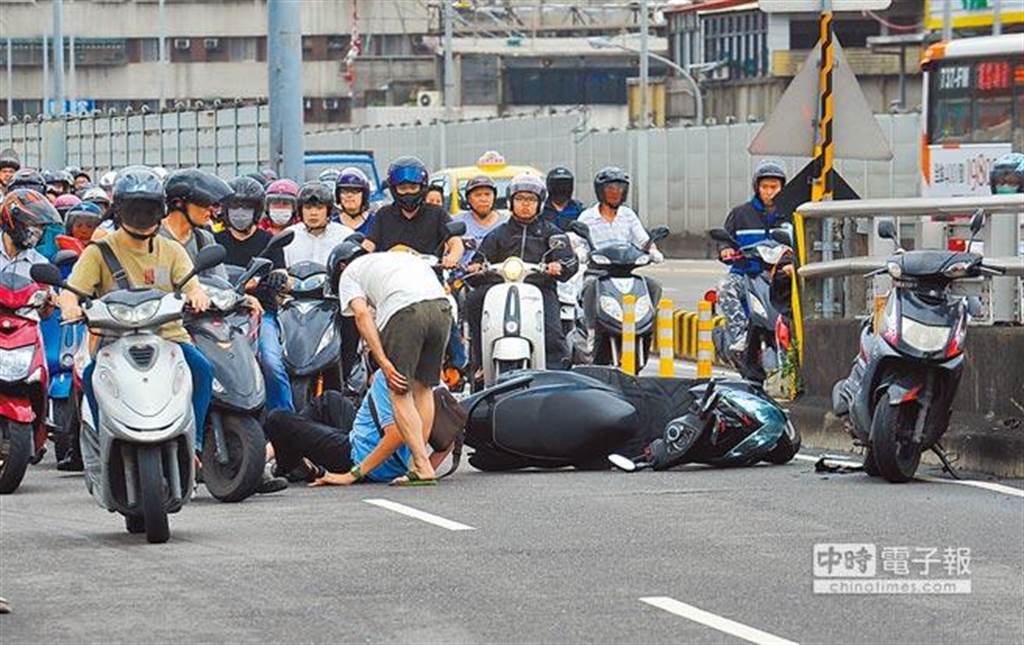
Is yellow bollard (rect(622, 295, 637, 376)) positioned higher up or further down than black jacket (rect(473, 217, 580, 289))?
further down

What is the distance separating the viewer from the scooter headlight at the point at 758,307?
19.2 meters

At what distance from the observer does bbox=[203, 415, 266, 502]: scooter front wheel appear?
13.4 metres

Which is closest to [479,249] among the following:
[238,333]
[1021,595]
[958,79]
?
[238,333]

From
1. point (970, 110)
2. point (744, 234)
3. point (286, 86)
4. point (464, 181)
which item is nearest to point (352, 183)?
point (744, 234)

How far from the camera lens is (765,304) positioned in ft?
63.3

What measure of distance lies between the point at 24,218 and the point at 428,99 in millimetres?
85931

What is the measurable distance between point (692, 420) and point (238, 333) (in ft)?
9.27

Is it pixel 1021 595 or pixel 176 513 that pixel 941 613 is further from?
pixel 176 513

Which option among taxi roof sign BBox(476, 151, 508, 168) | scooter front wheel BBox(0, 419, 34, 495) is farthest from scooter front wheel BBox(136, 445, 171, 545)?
taxi roof sign BBox(476, 151, 508, 168)

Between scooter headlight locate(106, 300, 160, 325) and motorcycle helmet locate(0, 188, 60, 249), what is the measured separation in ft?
11.5

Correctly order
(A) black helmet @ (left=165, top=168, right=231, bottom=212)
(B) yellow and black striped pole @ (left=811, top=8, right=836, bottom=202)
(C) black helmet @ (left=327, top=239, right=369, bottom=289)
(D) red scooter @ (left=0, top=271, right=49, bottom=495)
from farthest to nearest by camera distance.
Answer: (B) yellow and black striped pole @ (left=811, top=8, right=836, bottom=202)
(C) black helmet @ (left=327, top=239, right=369, bottom=289)
(D) red scooter @ (left=0, top=271, right=49, bottom=495)
(A) black helmet @ (left=165, top=168, right=231, bottom=212)

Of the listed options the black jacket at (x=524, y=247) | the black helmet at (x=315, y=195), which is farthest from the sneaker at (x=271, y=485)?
the black jacket at (x=524, y=247)

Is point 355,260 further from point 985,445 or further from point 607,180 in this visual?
point 607,180

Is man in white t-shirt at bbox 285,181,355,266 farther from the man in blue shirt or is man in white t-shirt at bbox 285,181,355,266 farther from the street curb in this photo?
the street curb
